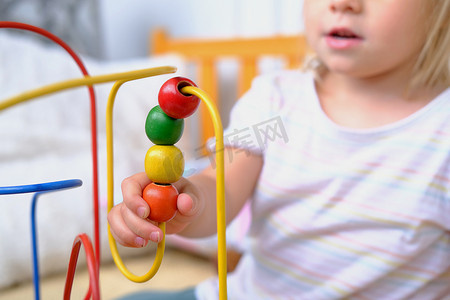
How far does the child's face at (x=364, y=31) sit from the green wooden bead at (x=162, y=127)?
275mm

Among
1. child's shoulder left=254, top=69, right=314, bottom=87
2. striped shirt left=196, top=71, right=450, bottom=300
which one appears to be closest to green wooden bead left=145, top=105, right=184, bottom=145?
striped shirt left=196, top=71, right=450, bottom=300

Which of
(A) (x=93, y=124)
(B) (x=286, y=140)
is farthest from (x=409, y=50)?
(A) (x=93, y=124)

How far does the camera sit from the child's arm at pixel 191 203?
282 millimetres

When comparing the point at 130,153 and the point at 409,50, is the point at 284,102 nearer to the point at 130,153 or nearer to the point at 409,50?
the point at 409,50

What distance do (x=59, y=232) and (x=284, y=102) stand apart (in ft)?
1.46

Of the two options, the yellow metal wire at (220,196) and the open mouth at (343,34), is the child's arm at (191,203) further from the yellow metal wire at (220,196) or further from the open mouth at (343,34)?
the open mouth at (343,34)

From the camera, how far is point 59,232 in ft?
2.53

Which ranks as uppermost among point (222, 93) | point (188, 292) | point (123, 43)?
point (123, 43)

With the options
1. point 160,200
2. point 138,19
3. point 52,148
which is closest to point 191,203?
point 160,200

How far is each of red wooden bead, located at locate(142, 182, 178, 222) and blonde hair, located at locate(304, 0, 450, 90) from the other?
39 centimetres

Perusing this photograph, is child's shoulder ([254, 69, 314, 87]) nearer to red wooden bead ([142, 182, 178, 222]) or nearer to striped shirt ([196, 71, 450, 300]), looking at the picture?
striped shirt ([196, 71, 450, 300])

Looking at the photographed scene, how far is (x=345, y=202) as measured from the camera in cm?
55

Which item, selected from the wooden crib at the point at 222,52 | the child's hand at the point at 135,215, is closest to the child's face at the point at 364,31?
the child's hand at the point at 135,215

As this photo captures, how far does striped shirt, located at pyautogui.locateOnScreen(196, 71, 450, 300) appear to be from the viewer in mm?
526
